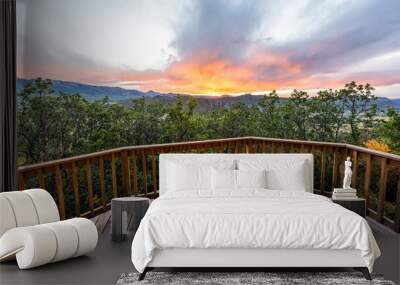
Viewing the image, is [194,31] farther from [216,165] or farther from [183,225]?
[183,225]

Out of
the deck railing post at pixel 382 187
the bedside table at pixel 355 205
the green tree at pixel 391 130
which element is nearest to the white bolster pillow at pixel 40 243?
the bedside table at pixel 355 205

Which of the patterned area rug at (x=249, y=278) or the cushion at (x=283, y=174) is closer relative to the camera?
the patterned area rug at (x=249, y=278)

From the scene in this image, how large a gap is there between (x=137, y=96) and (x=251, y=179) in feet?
17.3

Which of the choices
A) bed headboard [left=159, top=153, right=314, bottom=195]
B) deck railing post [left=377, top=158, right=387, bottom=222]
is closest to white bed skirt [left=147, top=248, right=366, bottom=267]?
bed headboard [left=159, top=153, right=314, bottom=195]

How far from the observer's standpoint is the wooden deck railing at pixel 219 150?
6.09 meters

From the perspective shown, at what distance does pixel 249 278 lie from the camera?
164 inches

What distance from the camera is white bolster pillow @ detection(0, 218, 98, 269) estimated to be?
441 centimetres

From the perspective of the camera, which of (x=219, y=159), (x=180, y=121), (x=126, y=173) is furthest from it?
(x=180, y=121)

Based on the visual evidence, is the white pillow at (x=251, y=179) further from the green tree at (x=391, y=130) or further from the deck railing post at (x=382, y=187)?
the green tree at (x=391, y=130)

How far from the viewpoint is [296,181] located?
18.9 feet

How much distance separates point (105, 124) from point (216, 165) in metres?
4.80

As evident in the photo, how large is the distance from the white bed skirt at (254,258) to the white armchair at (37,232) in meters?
0.88

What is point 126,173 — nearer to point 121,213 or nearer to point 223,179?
point 121,213

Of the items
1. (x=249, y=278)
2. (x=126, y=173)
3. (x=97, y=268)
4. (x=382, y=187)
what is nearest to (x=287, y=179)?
(x=382, y=187)
